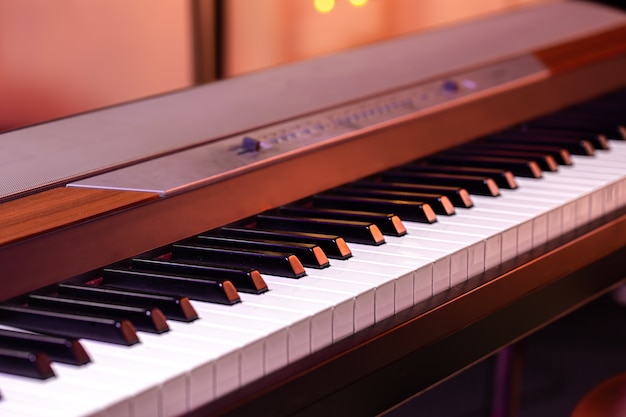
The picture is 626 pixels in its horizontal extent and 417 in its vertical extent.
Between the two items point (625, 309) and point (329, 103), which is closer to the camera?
point (329, 103)

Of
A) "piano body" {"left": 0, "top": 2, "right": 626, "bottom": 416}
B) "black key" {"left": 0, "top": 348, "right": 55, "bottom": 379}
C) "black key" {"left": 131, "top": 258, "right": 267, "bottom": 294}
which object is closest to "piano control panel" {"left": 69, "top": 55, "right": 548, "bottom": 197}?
"piano body" {"left": 0, "top": 2, "right": 626, "bottom": 416}

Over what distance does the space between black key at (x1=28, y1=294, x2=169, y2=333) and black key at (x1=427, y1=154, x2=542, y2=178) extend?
77 cm

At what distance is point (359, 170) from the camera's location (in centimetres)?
146

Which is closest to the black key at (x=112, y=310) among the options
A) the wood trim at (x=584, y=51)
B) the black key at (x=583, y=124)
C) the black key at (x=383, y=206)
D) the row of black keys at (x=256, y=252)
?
the row of black keys at (x=256, y=252)

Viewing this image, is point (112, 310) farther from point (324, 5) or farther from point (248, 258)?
point (324, 5)

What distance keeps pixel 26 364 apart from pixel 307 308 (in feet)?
0.96

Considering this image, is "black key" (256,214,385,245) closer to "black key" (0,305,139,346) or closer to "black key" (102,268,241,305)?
"black key" (102,268,241,305)

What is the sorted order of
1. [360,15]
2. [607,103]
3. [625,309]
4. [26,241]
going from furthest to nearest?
1. [625,309]
2. [607,103]
3. [360,15]
4. [26,241]

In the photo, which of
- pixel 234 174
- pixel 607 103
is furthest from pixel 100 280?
pixel 607 103

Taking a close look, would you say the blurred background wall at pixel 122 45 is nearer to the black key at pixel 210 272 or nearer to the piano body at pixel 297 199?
the piano body at pixel 297 199

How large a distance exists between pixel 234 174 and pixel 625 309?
76.2 inches

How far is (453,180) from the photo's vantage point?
1.44 m

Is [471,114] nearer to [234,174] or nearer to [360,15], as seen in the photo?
[360,15]

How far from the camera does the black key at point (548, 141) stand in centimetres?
168
